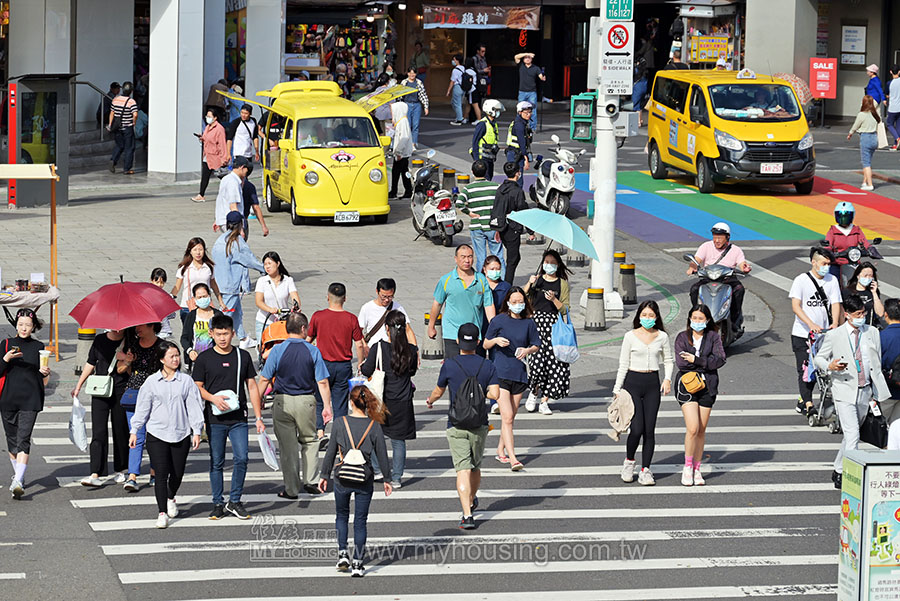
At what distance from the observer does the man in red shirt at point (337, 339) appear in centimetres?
1312

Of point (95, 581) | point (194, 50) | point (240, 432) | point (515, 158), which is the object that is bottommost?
point (95, 581)

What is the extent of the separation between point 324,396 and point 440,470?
1595mm

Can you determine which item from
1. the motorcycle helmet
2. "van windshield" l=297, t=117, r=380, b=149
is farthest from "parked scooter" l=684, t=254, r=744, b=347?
"van windshield" l=297, t=117, r=380, b=149

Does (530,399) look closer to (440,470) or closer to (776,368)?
(440,470)

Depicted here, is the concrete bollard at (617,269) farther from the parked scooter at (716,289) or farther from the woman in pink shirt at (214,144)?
the woman in pink shirt at (214,144)

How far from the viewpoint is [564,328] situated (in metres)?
14.4

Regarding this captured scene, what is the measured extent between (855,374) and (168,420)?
5.93 metres

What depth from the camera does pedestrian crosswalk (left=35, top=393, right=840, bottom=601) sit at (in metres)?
10.1

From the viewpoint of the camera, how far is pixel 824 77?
129 feet

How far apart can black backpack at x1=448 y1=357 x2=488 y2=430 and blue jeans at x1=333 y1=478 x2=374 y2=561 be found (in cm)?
136

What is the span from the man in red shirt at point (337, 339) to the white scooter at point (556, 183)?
37.6 ft

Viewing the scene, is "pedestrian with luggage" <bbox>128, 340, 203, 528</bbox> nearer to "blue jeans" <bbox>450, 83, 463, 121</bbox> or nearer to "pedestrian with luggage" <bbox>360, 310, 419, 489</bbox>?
"pedestrian with luggage" <bbox>360, 310, 419, 489</bbox>

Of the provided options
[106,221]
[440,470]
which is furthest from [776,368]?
[106,221]

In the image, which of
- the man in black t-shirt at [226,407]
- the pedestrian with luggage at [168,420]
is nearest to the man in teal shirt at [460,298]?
the man in black t-shirt at [226,407]
